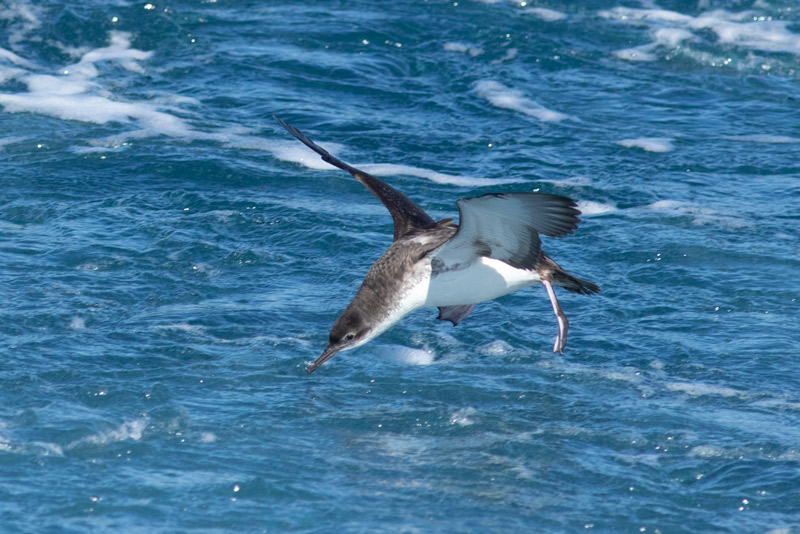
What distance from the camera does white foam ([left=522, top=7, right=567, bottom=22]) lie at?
13603 millimetres

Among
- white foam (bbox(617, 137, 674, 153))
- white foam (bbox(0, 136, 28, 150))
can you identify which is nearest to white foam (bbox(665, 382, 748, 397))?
white foam (bbox(617, 137, 674, 153))

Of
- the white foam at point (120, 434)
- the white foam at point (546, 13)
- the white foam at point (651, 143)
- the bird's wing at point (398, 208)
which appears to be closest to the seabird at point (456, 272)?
the bird's wing at point (398, 208)

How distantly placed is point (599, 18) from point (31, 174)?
8088 mm

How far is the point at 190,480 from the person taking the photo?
4973 mm

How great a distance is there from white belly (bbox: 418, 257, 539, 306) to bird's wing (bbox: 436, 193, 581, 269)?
65mm

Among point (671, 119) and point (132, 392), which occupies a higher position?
point (671, 119)

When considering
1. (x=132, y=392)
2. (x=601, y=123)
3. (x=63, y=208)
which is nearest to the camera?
(x=132, y=392)

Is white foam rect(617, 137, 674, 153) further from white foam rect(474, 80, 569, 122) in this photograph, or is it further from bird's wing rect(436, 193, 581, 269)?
bird's wing rect(436, 193, 581, 269)

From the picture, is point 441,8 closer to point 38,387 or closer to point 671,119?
point 671,119

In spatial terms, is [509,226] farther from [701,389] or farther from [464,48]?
[464,48]

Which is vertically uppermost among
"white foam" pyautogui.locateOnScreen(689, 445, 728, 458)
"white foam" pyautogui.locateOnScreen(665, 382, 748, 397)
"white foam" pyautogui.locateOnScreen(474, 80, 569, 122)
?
"white foam" pyautogui.locateOnScreen(474, 80, 569, 122)

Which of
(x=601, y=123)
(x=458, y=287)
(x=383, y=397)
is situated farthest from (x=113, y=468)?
(x=601, y=123)

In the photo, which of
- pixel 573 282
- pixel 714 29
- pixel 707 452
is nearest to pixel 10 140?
pixel 573 282

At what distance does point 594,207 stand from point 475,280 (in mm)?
3009
